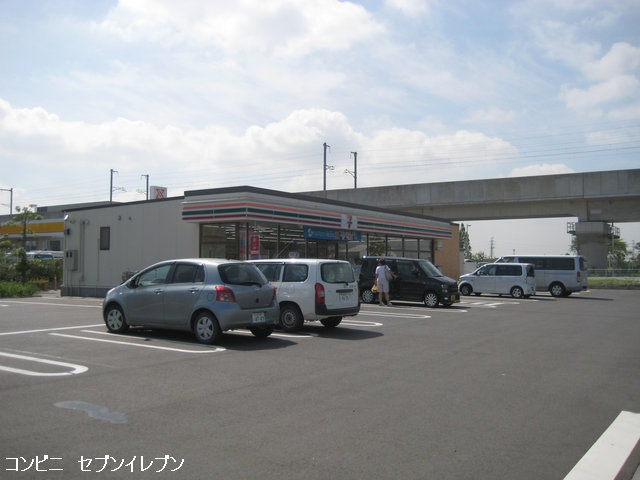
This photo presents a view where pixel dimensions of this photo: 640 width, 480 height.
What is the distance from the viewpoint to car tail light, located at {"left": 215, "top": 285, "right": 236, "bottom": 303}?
10.8 meters

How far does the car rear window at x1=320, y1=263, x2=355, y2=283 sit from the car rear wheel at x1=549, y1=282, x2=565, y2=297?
18.8 metres

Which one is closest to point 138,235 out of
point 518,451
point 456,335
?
point 456,335

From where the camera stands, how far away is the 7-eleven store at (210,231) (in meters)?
22.3

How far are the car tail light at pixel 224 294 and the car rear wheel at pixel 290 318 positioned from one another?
2.59 m

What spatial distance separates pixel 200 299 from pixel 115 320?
2556 millimetres

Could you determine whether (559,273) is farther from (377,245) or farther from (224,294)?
(224,294)

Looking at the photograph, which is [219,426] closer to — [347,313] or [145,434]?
[145,434]

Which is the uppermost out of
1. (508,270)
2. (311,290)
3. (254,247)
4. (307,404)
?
(254,247)

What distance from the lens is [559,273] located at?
29.1 metres

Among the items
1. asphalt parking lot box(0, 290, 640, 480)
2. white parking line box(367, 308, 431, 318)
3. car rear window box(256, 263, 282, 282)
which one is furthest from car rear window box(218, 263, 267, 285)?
white parking line box(367, 308, 431, 318)

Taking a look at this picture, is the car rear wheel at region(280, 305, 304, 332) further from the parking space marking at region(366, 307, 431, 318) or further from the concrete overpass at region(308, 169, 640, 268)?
the concrete overpass at region(308, 169, 640, 268)

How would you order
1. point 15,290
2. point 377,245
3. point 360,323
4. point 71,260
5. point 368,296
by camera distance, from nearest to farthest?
point 360,323
point 368,296
point 15,290
point 71,260
point 377,245

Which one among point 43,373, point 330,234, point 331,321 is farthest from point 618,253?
point 43,373

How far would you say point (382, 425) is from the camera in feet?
19.2
